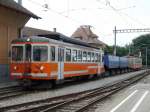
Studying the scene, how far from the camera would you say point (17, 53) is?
2272cm

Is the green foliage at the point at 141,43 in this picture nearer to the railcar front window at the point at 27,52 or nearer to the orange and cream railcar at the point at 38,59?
the orange and cream railcar at the point at 38,59

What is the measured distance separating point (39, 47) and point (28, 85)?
6.93 feet

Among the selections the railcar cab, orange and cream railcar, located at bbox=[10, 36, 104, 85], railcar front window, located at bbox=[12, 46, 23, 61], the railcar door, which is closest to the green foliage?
the railcar door

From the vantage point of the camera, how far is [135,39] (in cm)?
14050

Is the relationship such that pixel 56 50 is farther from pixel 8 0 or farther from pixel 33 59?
pixel 8 0

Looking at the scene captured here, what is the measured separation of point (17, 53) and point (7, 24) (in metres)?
5.79

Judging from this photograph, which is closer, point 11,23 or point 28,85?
point 28,85

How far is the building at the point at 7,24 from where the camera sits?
27016 mm

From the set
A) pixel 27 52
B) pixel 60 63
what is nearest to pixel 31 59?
pixel 27 52

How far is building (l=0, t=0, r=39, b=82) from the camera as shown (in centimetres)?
2702

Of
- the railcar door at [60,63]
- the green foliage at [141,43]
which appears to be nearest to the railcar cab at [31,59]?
the railcar door at [60,63]

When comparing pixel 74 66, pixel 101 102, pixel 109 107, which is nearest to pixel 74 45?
pixel 74 66

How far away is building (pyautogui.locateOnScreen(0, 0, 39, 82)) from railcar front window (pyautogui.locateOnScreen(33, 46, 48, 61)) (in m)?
5.04

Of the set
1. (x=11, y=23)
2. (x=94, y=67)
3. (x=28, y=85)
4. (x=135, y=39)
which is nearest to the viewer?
(x=28, y=85)
